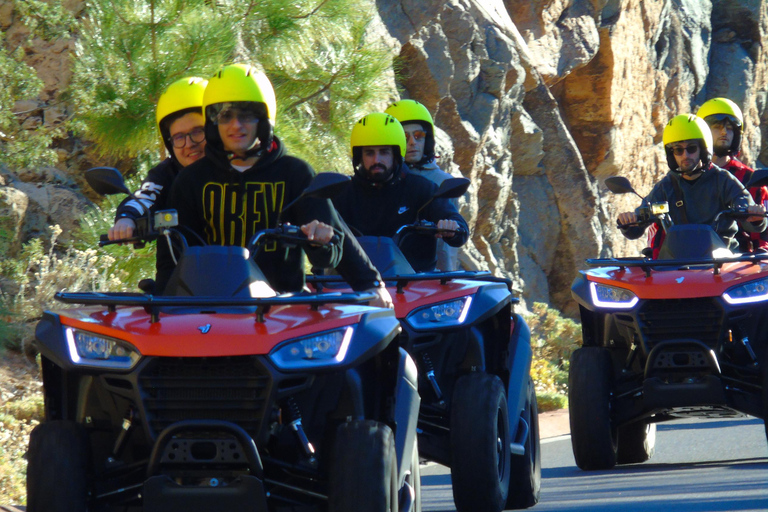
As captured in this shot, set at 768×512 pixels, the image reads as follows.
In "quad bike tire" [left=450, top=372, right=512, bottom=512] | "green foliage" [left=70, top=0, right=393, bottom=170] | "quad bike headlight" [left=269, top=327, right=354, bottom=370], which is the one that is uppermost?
"green foliage" [left=70, top=0, right=393, bottom=170]

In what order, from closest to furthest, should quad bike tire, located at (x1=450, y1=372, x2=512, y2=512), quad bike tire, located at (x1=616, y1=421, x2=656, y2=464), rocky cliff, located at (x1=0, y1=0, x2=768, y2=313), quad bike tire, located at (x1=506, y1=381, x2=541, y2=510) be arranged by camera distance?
quad bike tire, located at (x1=450, y1=372, x2=512, y2=512), quad bike tire, located at (x1=506, y1=381, x2=541, y2=510), quad bike tire, located at (x1=616, y1=421, x2=656, y2=464), rocky cliff, located at (x1=0, y1=0, x2=768, y2=313)

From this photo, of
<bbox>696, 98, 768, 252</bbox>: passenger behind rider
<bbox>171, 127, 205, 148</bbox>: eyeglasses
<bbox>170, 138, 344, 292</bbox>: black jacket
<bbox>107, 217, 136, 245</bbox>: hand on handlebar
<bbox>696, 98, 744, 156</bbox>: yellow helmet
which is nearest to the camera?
<bbox>107, 217, 136, 245</bbox>: hand on handlebar

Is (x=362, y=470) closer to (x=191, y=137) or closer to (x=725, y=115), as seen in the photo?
(x=191, y=137)

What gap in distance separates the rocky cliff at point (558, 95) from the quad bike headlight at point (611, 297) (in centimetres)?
1102

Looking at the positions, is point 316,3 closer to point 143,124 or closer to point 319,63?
point 319,63

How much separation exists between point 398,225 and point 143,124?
3.32 meters

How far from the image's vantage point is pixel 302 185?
18.3 ft

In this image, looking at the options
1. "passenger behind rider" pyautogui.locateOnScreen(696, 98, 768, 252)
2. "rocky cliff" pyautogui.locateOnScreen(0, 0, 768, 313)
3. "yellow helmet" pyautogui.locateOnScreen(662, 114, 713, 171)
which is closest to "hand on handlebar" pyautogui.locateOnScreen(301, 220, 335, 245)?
"yellow helmet" pyautogui.locateOnScreen(662, 114, 713, 171)

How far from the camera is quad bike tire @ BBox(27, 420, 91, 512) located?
14.2 feet

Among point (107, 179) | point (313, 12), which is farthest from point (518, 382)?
point (313, 12)

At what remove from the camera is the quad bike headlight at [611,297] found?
8.46 metres

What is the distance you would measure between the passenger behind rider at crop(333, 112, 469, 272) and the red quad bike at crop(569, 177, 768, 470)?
3.96ft

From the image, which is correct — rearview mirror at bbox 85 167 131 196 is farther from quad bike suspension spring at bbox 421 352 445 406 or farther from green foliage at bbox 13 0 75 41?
green foliage at bbox 13 0 75 41

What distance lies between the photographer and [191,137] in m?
6.80
